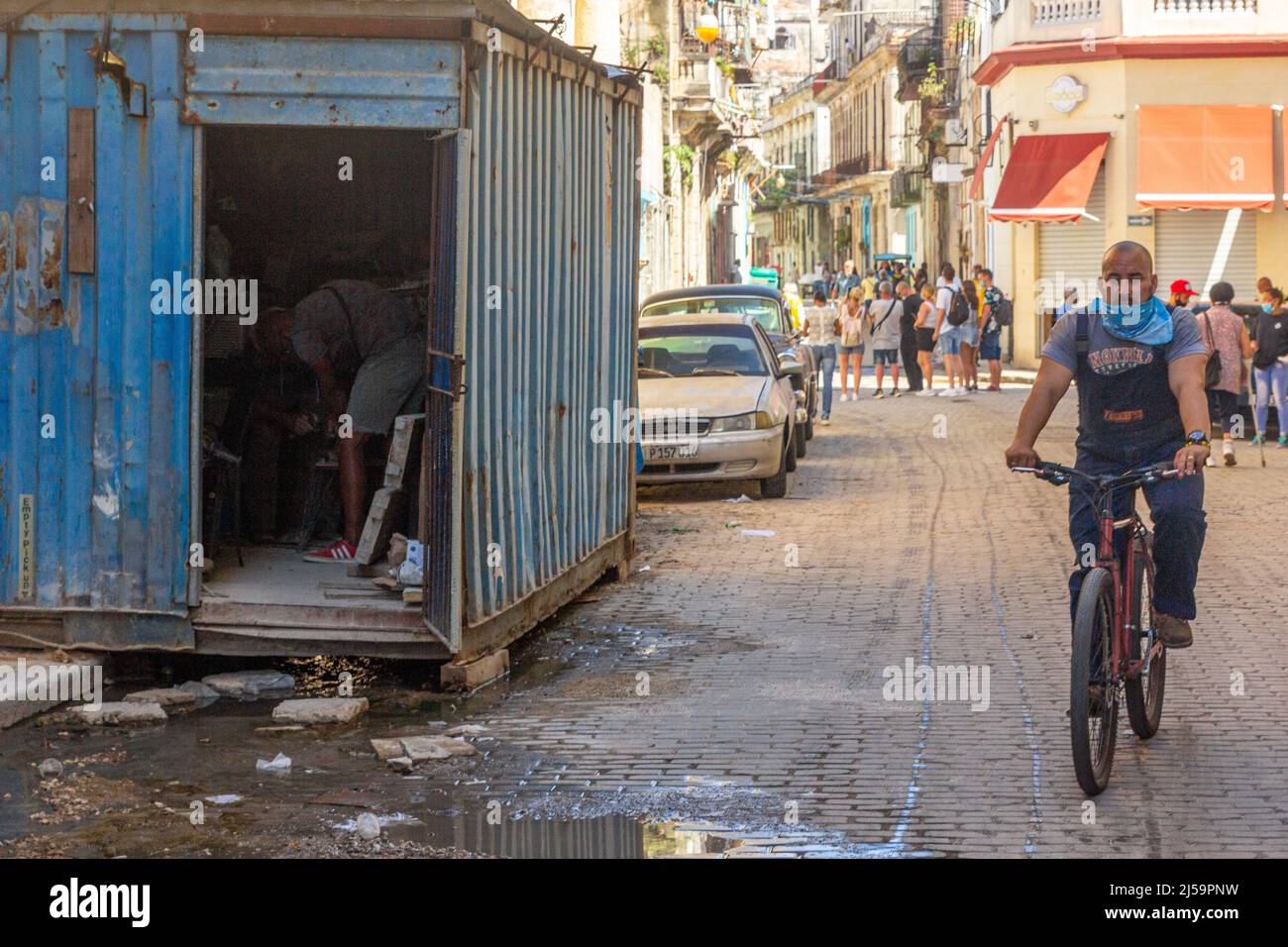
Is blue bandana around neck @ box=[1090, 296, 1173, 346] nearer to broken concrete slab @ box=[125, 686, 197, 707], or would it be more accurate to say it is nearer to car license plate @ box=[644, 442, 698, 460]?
broken concrete slab @ box=[125, 686, 197, 707]

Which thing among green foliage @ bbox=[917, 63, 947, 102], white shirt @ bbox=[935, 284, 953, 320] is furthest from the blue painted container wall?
green foliage @ bbox=[917, 63, 947, 102]

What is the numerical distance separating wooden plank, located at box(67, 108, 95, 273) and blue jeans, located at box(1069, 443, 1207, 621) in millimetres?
4403

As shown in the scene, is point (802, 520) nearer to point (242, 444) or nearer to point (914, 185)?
point (242, 444)

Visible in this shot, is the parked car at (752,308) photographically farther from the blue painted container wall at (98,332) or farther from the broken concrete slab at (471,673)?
the blue painted container wall at (98,332)

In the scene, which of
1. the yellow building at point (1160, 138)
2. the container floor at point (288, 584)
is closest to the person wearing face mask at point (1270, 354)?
the container floor at point (288, 584)

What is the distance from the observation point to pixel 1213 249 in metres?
34.8

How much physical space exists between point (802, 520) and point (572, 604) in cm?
446

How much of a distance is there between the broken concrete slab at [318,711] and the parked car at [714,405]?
7659mm

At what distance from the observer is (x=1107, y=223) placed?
35.5 meters

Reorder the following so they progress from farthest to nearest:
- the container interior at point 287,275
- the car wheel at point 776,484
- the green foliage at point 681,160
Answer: the green foliage at point 681,160, the car wheel at point 776,484, the container interior at point 287,275

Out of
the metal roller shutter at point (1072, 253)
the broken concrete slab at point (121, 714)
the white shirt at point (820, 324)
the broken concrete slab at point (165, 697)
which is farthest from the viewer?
the metal roller shutter at point (1072, 253)

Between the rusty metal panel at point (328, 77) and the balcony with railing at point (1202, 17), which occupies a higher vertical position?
the balcony with railing at point (1202, 17)

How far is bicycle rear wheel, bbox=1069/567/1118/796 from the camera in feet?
21.2

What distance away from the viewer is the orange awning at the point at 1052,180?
3509cm
